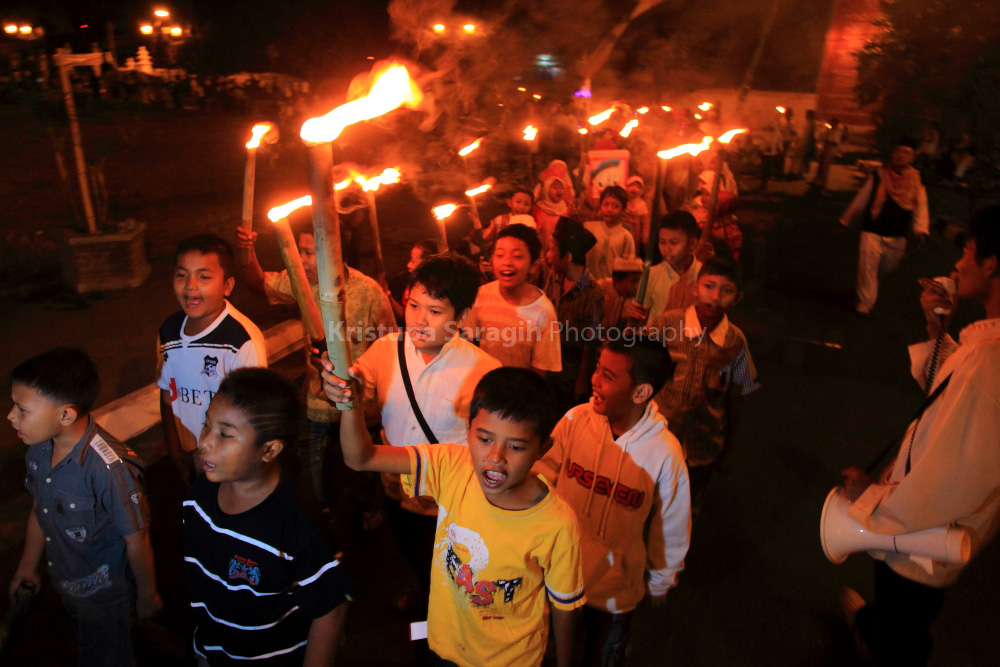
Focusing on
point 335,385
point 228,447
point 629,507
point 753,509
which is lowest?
point 753,509

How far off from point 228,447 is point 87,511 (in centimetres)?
88

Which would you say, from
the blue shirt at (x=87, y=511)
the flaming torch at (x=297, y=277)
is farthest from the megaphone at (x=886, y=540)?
the blue shirt at (x=87, y=511)

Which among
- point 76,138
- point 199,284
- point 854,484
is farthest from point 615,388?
point 76,138

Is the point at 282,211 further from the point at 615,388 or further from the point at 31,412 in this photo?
the point at 615,388

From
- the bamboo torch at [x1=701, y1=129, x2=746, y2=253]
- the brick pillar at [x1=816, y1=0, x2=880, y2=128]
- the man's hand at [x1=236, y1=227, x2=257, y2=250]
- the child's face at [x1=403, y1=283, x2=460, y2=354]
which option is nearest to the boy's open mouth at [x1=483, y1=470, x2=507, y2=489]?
the child's face at [x1=403, y1=283, x2=460, y2=354]

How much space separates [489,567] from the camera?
2168 mm

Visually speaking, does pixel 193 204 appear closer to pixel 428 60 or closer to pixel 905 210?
pixel 428 60

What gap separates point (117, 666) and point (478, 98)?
8.87 metres

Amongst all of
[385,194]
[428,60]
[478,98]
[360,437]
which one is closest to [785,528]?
[360,437]

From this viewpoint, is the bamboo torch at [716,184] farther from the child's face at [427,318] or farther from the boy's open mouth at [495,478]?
the boy's open mouth at [495,478]

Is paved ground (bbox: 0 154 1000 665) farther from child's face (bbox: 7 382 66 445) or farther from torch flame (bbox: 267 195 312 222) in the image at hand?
torch flame (bbox: 267 195 312 222)

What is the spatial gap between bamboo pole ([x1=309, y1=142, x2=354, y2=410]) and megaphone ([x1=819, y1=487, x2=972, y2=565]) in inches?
89.3

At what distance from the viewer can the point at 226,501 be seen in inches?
86.8

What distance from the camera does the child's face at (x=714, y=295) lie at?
11.8ft
